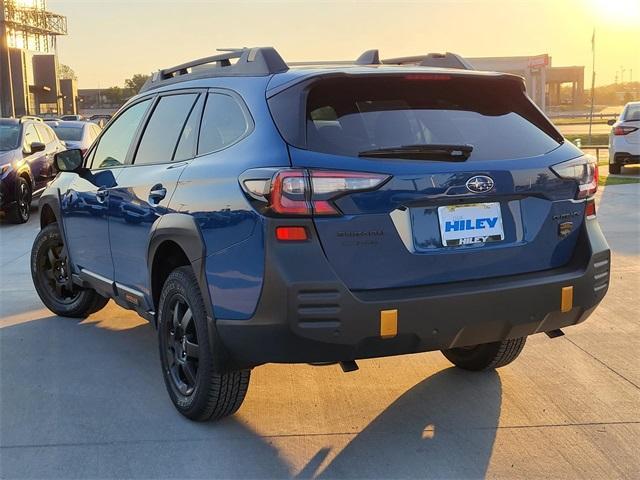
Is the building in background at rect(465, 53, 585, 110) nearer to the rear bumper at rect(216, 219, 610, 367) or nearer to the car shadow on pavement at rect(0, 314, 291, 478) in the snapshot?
the car shadow on pavement at rect(0, 314, 291, 478)

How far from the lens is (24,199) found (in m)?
11.6

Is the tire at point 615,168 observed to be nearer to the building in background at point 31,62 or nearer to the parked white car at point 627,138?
the parked white car at point 627,138

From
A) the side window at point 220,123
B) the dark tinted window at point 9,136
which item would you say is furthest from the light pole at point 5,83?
the side window at point 220,123

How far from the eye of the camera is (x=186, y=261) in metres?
3.73

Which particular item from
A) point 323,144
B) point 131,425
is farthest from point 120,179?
point 323,144

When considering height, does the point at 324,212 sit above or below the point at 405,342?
above

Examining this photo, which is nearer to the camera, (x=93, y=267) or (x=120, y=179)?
(x=120, y=179)

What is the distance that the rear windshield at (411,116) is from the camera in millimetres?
3162

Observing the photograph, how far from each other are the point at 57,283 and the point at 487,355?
11.7 ft

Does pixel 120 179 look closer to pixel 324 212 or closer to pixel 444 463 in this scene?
pixel 324 212

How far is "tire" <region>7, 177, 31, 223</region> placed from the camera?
11.3 m

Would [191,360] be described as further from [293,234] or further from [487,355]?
[487,355]

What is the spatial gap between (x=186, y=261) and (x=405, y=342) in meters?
1.27

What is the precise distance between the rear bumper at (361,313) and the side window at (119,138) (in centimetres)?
198
